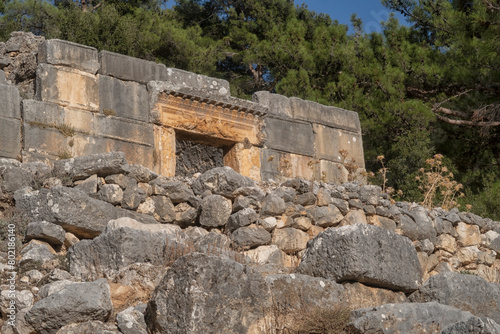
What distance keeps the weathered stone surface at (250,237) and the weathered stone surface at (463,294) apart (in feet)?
6.78

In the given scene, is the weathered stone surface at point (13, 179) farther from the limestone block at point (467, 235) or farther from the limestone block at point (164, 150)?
the limestone block at point (467, 235)

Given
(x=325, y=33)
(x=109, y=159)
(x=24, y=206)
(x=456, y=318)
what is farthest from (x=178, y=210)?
(x=325, y=33)

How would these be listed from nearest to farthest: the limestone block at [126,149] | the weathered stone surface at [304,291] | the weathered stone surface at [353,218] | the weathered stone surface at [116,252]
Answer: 1. the weathered stone surface at [304,291]
2. the weathered stone surface at [116,252]
3. the weathered stone surface at [353,218]
4. the limestone block at [126,149]

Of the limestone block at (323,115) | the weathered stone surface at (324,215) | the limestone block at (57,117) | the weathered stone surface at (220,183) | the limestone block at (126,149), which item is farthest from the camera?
the limestone block at (323,115)

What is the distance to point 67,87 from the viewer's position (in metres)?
10.3

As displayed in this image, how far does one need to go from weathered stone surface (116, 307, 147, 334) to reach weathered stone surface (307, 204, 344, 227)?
3678 millimetres

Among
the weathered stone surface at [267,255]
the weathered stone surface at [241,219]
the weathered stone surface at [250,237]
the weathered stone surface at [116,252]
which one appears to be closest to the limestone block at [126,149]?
the weathered stone surface at [241,219]

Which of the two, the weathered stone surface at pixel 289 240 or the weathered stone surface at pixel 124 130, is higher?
the weathered stone surface at pixel 124 130

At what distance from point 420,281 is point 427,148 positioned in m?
8.91

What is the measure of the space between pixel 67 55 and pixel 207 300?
622cm

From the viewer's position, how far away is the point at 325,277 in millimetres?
6031

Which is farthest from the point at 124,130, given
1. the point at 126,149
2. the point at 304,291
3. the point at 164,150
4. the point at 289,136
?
the point at 304,291

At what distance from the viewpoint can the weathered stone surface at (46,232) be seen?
692 centimetres

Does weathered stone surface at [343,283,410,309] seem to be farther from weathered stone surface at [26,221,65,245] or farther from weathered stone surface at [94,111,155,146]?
weathered stone surface at [94,111,155,146]
